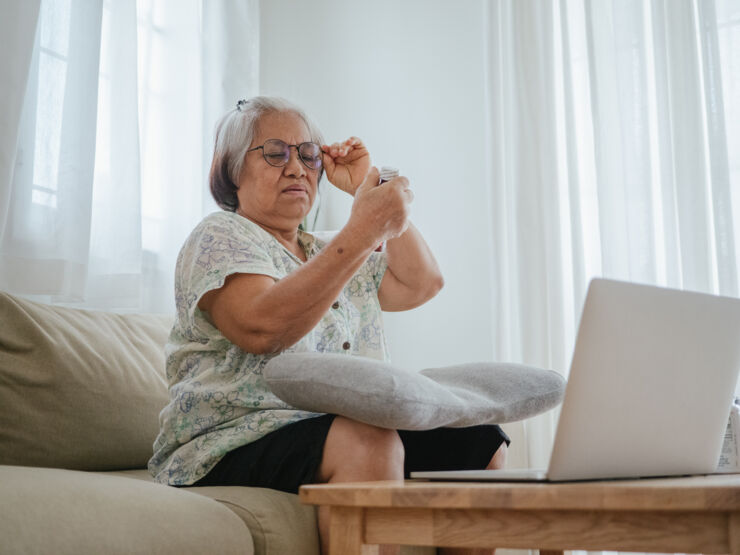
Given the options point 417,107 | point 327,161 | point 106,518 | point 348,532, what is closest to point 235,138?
point 327,161

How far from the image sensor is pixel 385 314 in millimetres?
3004

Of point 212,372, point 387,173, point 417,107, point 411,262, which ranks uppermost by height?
point 417,107

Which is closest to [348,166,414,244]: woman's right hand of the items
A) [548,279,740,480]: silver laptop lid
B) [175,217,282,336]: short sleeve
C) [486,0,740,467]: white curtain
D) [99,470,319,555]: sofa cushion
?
Result: [175,217,282,336]: short sleeve

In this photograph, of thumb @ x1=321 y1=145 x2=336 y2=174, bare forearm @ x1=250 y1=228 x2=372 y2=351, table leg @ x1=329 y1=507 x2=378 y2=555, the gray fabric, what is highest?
thumb @ x1=321 y1=145 x2=336 y2=174

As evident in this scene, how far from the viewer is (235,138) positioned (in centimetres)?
158

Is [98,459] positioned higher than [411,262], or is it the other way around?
[411,262]

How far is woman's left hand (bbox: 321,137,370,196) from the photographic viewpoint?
5.51 feet

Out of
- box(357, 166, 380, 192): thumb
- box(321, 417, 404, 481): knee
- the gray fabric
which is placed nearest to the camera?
the gray fabric

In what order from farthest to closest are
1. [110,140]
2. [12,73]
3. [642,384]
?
[110,140] < [12,73] < [642,384]

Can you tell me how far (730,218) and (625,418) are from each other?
5.33 feet

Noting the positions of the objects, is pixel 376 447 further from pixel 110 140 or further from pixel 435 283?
pixel 110 140

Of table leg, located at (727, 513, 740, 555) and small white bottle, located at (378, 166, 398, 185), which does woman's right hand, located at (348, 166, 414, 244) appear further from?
table leg, located at (727, 513, 740, 555)

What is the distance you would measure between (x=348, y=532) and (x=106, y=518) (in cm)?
36

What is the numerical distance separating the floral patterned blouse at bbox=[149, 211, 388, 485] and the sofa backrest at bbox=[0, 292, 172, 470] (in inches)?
7.7
